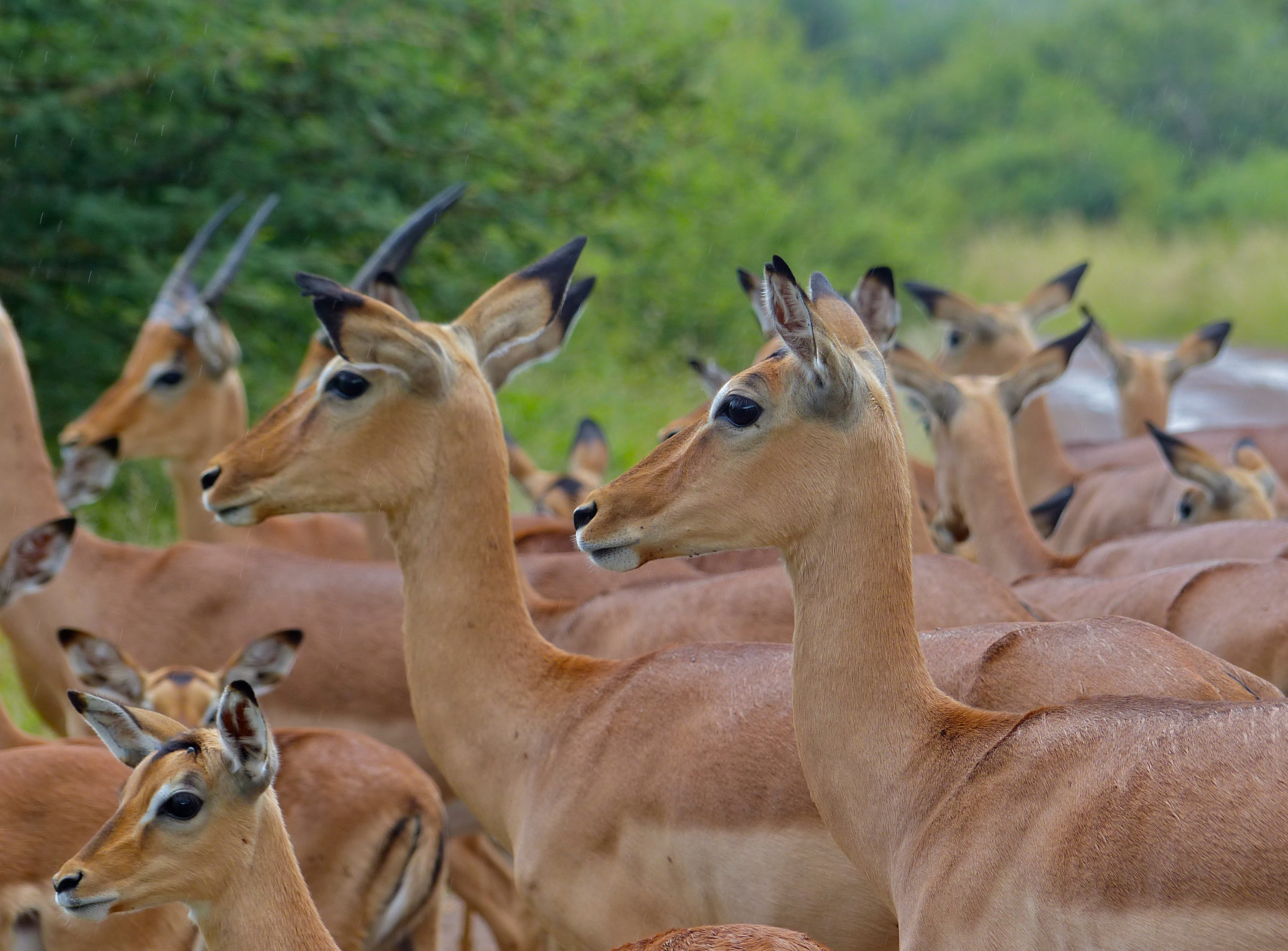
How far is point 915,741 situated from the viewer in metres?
2.73

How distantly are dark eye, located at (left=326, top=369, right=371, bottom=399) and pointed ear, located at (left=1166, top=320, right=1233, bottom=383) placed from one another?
223 inches

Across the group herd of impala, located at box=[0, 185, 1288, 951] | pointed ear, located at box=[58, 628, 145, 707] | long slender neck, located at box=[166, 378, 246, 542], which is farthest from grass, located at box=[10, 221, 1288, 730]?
pointed ear, located at box=[58, 628, 145, 707]

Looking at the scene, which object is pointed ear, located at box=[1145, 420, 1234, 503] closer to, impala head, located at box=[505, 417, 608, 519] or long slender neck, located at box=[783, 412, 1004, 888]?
impala head, located at box=[505, 417, 608, 519]

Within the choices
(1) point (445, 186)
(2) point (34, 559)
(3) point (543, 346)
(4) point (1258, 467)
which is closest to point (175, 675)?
(2) point (34, 559)

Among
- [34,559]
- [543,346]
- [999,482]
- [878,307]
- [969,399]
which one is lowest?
[999,482]

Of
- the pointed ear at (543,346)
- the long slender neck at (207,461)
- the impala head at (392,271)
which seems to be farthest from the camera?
the long slender neck at (207,461)

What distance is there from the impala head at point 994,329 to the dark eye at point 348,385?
157 inches

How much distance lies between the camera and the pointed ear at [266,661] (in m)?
4.22

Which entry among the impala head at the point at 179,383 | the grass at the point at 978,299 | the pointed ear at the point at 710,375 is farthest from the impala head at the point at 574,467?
the grass at the point at 978,299

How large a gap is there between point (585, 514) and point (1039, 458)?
4.82 m

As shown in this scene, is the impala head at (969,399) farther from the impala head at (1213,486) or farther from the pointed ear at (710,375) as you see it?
the pointed ear at (710,375)

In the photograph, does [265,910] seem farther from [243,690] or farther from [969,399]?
[969,399]

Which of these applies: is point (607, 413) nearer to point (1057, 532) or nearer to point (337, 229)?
point (337, 229)

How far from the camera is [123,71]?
768cm
